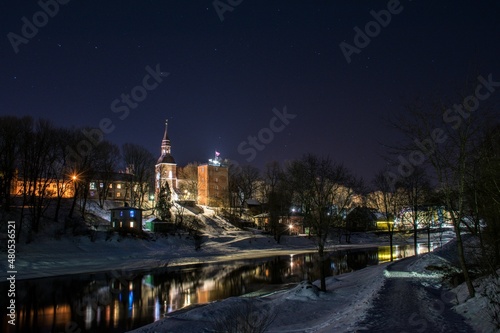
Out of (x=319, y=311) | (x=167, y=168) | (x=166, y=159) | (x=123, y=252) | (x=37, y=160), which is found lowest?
(x=123, y=252)

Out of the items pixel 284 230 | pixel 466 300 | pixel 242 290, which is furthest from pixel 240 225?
pixel 466 300

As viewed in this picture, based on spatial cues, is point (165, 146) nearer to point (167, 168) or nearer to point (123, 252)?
point (167, 168)

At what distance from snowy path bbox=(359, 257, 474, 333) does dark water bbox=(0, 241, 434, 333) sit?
10.4m

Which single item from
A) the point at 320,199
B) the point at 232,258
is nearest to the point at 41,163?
the point at 232,258

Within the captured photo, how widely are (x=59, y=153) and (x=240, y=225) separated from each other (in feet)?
134

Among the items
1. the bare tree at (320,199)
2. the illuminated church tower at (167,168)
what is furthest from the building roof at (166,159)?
the bare tree at (320,199)

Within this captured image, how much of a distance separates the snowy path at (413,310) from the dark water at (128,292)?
1039cm

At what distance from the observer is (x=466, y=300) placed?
1577 cm

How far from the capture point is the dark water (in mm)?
19578

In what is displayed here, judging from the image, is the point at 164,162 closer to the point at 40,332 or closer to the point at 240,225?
the point at 240,225

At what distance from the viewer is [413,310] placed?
595 inches

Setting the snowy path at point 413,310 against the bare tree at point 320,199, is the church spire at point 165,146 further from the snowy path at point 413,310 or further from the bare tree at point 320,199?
the snowy path at point 413,310

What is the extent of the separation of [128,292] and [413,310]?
760 inches

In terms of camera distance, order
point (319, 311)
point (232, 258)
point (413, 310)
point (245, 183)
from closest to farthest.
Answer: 1. point (413, 310)
2. point (319, 311)
3. point (232, 258)
4. point (245, 183)
